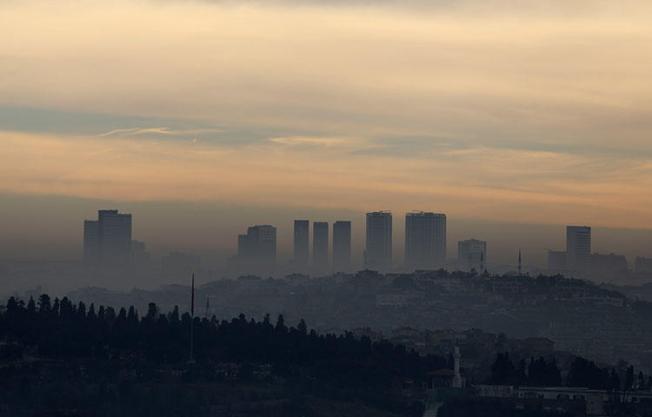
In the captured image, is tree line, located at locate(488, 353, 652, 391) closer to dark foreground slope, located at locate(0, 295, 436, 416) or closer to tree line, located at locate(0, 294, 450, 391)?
tree line, located at locate(0, 294, 450, 391)

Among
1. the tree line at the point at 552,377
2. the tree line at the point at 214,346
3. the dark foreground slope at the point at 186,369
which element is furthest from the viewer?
the tree line at the point at 552,377

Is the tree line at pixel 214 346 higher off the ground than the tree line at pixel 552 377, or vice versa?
the tree line at pixel 214 346

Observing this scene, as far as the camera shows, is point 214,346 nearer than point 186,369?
No

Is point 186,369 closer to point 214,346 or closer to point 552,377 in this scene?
point 214,346

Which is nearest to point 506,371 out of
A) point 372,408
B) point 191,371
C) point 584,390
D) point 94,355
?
point 584,390

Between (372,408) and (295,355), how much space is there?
17624 millimetres

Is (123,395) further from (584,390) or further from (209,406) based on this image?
(584,390)

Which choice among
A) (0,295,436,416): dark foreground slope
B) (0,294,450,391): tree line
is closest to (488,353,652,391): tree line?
(0,294,450,391): tree line

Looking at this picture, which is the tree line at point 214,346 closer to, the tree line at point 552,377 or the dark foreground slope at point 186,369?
the dark foreground slope at point 186,369

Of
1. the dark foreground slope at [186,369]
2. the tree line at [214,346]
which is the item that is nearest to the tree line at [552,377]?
the tree line at [214,346]

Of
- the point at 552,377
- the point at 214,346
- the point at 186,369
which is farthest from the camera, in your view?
the point at 214,346

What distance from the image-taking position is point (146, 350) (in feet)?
454

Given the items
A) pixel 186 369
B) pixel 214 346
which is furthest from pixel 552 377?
pixel 186 369

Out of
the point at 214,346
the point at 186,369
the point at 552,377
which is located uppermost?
the point at 214,346
